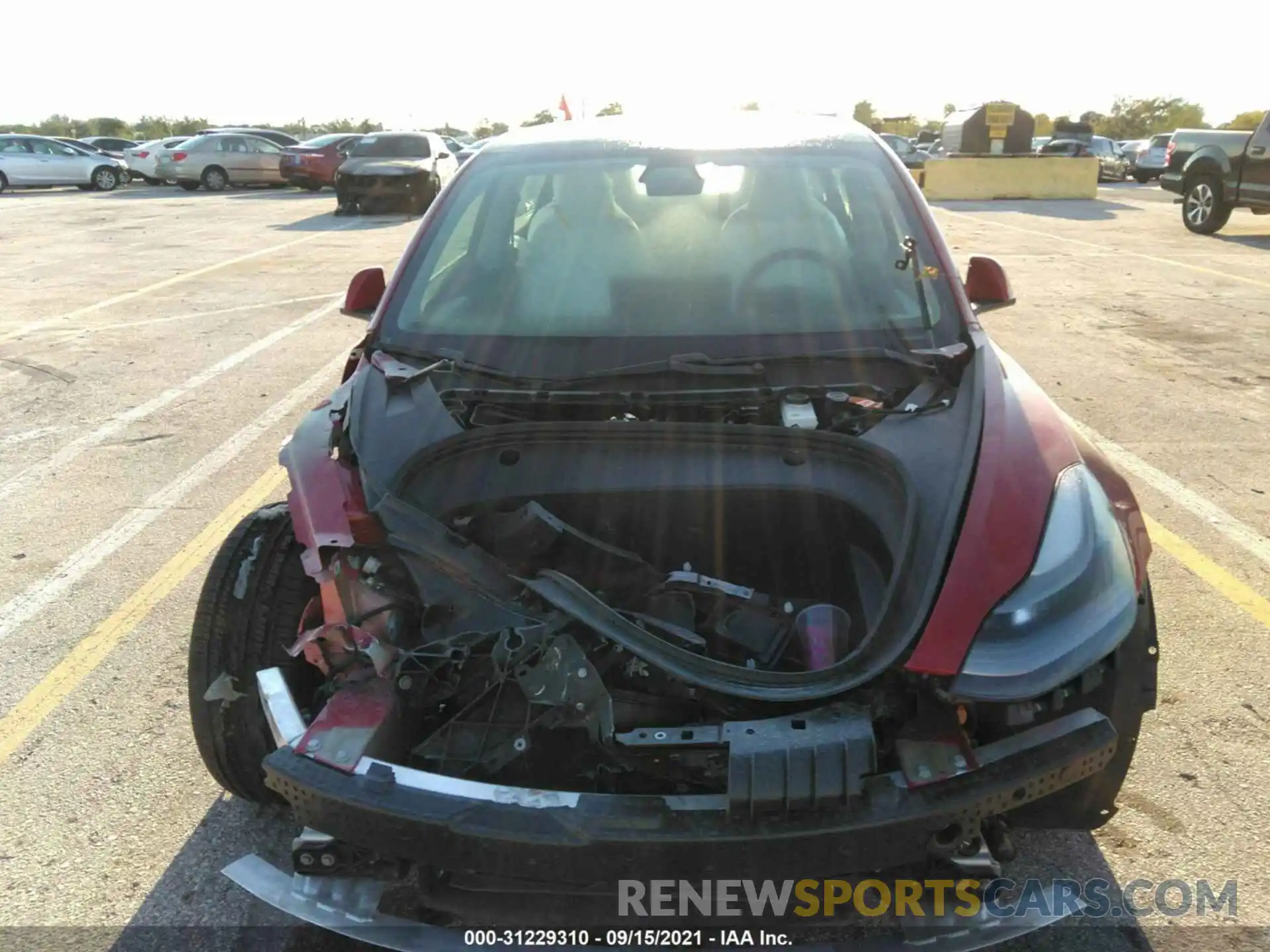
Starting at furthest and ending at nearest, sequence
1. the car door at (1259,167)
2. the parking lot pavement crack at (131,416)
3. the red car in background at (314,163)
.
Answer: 1. the red car in background at (314,163)
2. the car door at (1259,167)
3. the parking lot pavement crack at (131,416)

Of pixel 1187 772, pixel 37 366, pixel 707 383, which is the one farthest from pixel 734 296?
pixel 37 366

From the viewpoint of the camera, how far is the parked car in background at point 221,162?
88.5 feet

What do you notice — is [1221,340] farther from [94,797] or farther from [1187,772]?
[94,797]

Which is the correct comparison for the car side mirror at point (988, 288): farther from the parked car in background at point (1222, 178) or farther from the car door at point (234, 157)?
the car door at point (234, 157)

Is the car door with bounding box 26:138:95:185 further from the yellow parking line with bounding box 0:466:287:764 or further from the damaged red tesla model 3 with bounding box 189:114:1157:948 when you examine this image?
the damaged red tesla model 3 with bounding box 189:114:1157:948

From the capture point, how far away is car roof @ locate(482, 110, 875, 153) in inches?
143

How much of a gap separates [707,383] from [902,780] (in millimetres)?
1347

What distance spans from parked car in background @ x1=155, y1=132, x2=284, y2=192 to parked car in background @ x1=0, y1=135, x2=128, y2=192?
6.12 ft

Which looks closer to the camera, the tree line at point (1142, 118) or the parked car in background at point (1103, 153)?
the parked car in background at point (1103, 153)

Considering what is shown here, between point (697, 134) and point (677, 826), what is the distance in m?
2.66

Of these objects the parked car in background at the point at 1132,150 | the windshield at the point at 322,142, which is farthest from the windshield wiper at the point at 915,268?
the parked car in background at the point at 1132,150

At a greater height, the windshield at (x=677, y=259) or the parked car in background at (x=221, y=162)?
the windshield at (x=677, y=259)

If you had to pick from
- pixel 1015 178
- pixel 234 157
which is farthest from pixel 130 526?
pixel 234 157

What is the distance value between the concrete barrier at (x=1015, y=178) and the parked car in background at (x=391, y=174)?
1117 cm
